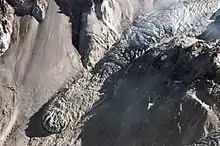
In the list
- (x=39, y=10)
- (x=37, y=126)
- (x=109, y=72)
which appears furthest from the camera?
(x=39, y=10)

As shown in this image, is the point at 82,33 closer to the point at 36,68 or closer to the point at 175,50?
the point at 36,68

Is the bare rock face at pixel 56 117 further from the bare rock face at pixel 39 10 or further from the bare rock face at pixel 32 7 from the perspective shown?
the bare rock face at pixel 32 7

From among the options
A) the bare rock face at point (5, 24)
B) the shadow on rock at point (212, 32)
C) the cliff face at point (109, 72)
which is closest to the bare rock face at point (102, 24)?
the cliff face at point (109, 72)

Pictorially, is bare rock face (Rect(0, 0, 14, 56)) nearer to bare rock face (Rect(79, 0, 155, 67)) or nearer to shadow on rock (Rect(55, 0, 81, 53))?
shadow on rock (Rect(55, 0, 81, 53))

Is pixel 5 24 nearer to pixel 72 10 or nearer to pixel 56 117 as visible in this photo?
pixel 72 10

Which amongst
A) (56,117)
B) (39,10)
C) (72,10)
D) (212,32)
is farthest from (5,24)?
(212,32)

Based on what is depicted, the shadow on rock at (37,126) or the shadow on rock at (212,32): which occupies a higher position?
the shadow on rock at (212,32)

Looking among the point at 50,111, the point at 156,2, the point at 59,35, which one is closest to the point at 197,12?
the point at 156,2
